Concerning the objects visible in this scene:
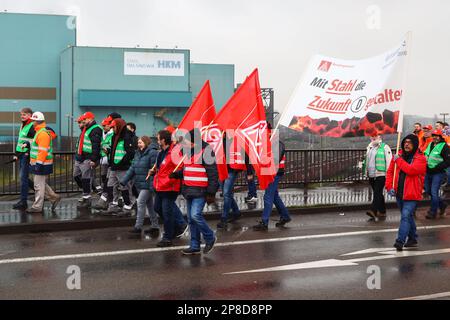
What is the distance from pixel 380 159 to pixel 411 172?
11.7ft

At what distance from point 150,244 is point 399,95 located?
4.55m

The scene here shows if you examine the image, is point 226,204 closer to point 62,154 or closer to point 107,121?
point 107,121

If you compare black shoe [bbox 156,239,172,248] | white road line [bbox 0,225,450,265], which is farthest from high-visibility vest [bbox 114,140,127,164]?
white road line [bbox 0,225,450,265]

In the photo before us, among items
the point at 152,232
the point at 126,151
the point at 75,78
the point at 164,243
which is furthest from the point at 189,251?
the point at 75,78

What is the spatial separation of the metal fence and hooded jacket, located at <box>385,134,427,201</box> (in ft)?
27.0

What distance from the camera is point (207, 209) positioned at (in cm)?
1338

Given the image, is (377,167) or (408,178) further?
(377,167)

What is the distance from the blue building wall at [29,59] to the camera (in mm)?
71812

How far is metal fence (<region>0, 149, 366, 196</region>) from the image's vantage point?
15.7 metres

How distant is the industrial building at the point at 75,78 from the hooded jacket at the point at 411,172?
61897 millimetres

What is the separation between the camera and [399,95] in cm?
1060

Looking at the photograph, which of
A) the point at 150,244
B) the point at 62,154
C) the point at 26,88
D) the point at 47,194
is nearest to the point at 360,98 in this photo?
the point at 150,244

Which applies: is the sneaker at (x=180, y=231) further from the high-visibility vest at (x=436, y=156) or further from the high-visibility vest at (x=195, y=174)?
the high-visibility vest at (x=436, y=156)

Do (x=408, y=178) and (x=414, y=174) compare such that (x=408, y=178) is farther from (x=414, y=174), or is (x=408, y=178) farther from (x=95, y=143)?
(x=95, y=143)
